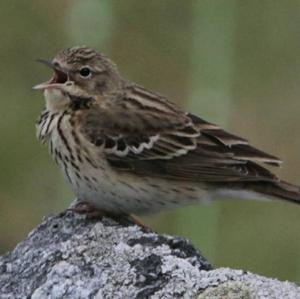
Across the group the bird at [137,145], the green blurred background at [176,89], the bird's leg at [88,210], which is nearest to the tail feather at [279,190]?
the bird at [137,145]

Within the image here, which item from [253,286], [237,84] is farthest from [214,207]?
[237,84]

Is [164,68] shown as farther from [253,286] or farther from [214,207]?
[253,286]

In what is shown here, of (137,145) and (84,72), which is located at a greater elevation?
(84,72)

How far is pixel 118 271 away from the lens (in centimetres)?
677

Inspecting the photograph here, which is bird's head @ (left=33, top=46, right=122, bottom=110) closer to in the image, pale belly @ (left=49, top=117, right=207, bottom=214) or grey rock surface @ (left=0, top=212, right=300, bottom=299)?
pale belly @ (left=49, top=117, right=207, bottom=214)

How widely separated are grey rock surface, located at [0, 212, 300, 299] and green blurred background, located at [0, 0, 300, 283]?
2.90 meters

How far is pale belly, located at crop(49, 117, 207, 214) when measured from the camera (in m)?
8.78

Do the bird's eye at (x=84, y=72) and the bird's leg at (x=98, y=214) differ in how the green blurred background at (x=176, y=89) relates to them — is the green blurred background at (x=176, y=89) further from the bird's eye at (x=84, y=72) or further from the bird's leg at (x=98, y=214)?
the bird's leg at (x=98, y=214)

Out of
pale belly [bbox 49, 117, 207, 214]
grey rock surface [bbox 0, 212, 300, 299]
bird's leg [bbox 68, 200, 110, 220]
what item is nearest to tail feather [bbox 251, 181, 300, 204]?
pale belly [bbox 49, 117, 207, 214]

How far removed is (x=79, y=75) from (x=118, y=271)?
8.93 feet

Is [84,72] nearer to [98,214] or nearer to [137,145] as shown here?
[137,145]

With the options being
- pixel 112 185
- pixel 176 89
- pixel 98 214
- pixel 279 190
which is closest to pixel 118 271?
pixel 98 214

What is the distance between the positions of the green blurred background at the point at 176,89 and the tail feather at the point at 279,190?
87 cm

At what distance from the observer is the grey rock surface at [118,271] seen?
21.2 ft
